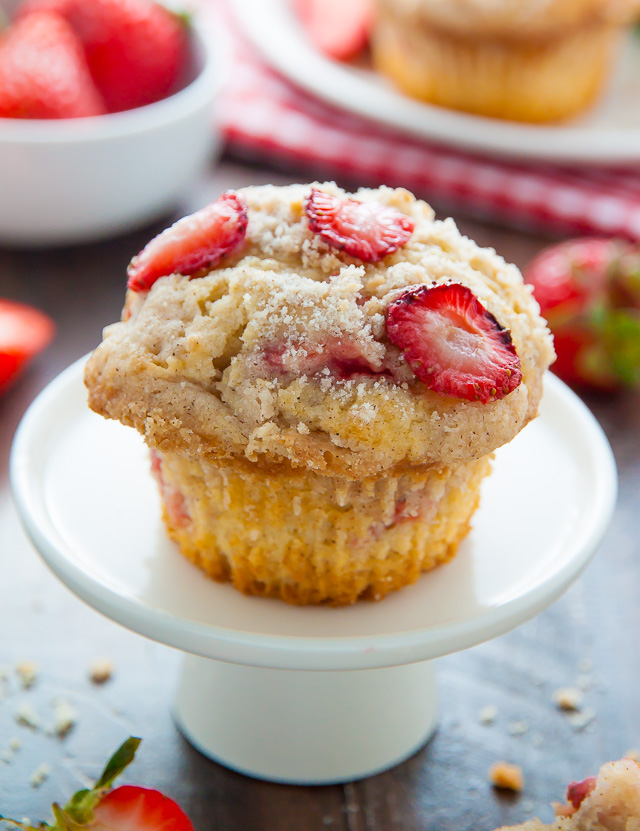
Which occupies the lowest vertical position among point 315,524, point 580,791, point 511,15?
point 580,791

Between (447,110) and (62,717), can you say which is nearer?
(62,717)

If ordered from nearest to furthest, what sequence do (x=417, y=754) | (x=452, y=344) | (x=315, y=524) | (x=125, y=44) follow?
(x=452, y=344), (x=315, y=524), (x=417, y=754), (x=125, y=44)

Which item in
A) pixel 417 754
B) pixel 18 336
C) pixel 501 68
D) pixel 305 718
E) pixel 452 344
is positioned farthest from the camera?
pixel 501 68

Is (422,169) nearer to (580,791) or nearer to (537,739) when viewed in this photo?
(537,739)

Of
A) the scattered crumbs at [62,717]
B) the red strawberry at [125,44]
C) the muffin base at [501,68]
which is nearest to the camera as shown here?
the scattered crumbs at [62,717]

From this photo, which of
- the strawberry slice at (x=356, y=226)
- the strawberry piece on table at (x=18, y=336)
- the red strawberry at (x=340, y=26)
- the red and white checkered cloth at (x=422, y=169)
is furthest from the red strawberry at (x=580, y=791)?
the red strawberry at (x=340, y=26)

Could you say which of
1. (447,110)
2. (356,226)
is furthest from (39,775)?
(447,110)

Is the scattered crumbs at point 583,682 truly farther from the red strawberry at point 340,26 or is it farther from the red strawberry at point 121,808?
the red strawberry at point 340,26
